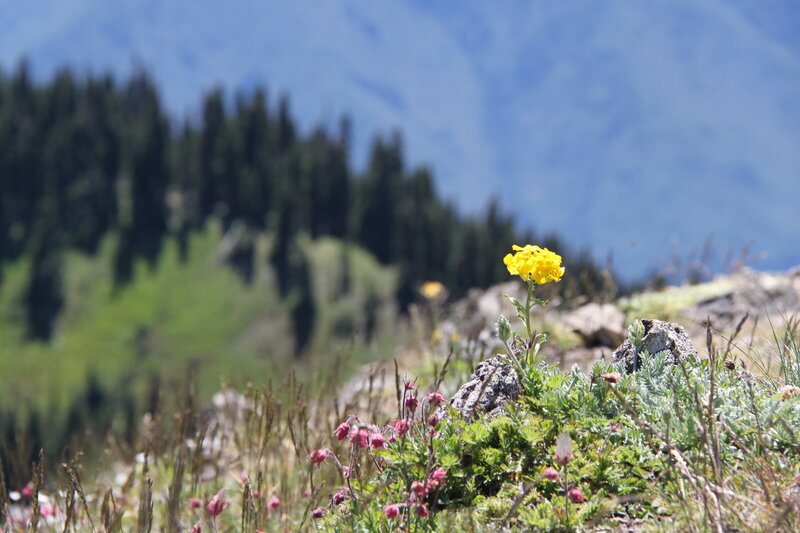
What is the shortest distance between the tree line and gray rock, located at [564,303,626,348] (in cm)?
8371

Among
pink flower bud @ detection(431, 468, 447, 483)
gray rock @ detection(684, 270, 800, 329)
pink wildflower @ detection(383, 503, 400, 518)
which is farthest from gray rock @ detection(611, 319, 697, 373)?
gray rock @ detection(684, 270, 800, 329)

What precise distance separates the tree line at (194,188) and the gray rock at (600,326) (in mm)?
83710

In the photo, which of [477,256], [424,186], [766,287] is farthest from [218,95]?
[766,287]

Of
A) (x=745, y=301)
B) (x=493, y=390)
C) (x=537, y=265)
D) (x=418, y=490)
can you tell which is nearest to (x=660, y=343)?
(x=537, y=265)

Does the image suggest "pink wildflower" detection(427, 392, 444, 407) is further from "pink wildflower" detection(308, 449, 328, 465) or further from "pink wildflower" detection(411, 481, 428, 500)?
"pink wildflower" detection(308, 449, 328, 465)

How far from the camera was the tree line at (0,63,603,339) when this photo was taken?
3932 inches

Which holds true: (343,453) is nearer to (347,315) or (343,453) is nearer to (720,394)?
(720,394)

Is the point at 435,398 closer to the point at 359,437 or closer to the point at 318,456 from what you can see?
the point at 359,437

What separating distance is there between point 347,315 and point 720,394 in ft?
321

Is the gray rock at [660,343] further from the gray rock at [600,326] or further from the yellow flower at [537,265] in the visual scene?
the gray rock at [600,326]

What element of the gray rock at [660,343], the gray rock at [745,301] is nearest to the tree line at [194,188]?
the gray rock at [745,301]

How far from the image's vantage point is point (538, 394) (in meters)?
3.96

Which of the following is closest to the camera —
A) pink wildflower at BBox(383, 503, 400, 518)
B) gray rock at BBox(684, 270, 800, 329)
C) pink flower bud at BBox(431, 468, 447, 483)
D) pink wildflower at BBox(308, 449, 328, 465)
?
pink wildflower at BBox(383, 503, 400, 518)

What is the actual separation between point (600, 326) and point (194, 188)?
108 m
